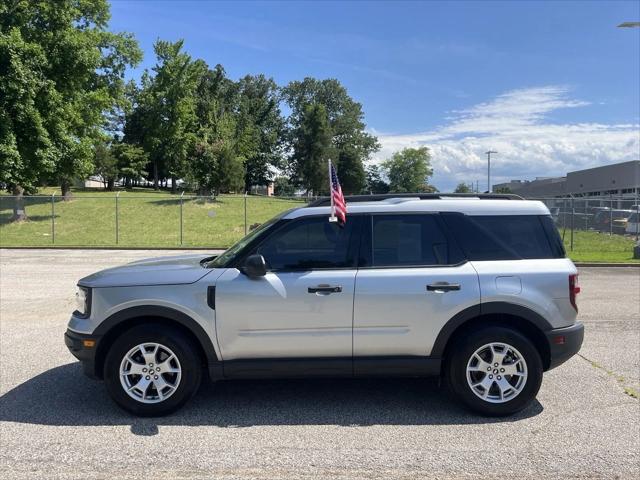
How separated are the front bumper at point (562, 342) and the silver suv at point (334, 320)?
0.01 meters

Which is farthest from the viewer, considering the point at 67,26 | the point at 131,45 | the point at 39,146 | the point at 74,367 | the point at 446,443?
the point at 131,45

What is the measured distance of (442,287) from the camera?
4309 mm

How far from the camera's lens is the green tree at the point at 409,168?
103 meters

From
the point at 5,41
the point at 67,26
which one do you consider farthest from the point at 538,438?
the point at 67,26

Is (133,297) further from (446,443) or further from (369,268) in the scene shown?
(446,443)

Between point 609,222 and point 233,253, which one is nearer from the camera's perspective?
point 233,253

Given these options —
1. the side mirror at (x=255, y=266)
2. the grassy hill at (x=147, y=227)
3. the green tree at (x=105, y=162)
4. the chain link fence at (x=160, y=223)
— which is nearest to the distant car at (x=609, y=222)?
the chain link fence at (x=160, y=223)

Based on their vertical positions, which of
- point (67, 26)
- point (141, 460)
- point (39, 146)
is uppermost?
point (67, 26)

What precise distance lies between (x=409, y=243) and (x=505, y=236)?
0.84m

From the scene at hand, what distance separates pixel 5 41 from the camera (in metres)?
24.1

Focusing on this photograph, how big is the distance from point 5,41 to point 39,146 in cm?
501

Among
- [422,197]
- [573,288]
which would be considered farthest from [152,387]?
[573,288]

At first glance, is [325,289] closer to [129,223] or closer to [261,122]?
[129,223]

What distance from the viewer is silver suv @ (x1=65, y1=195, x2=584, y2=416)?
14.0 ft
